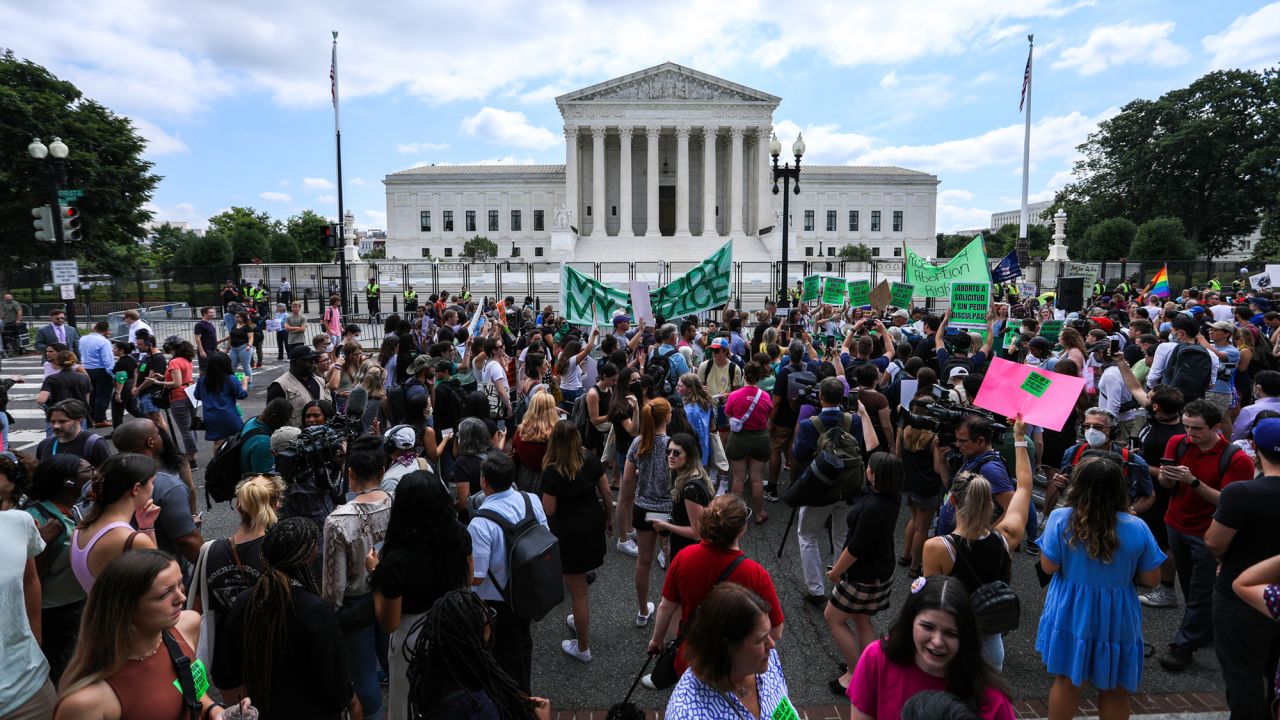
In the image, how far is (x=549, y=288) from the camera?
143ft

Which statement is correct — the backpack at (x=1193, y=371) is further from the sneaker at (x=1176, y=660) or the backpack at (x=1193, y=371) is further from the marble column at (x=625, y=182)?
the marble column at (x=625, y=182)

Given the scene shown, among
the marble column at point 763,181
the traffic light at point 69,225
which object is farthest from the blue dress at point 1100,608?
the marble column at point 763,181

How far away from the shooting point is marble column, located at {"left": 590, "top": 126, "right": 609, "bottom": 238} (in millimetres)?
62531

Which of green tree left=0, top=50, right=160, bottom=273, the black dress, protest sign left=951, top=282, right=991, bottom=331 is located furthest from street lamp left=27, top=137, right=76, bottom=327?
green tree left=0, top=50, right=160, bottom=273

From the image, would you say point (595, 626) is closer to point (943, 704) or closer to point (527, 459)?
point (527, 459)

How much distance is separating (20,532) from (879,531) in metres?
4.43

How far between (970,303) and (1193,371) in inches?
129

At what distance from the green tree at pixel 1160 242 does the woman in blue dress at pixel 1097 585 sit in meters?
47.1

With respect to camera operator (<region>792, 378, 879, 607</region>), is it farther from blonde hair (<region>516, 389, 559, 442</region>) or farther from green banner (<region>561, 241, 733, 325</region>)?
green banner (<region>561, 241, 733, 325</region>)

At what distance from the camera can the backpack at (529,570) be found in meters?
3.97

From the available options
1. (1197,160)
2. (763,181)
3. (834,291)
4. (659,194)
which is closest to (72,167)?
(834,291)

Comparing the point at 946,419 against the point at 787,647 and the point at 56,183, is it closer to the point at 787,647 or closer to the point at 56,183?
the point at 787,647

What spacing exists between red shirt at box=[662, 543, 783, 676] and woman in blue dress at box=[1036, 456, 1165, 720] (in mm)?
1574

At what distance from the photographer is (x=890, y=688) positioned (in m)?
2.74
